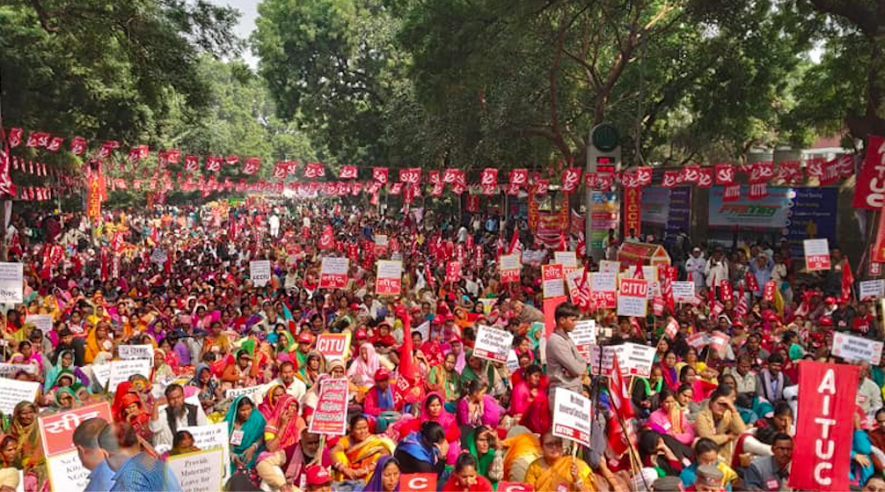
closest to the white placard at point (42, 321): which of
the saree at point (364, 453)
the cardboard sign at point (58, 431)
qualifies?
the cardboard sign at point (58, 431)

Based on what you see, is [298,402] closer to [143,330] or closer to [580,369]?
[580,369]

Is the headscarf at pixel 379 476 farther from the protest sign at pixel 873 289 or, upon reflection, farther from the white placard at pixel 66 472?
the protest sign at pixel 873 289

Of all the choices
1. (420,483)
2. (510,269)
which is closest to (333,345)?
(420,483)

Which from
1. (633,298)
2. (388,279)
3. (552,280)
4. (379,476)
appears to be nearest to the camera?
(379,476)

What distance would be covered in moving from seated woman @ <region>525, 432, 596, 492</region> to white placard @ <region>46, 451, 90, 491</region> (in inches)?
127

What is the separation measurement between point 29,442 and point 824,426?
20.8ft

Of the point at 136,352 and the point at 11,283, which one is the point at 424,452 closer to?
the point at 136,352

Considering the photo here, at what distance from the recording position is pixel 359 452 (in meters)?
6.84

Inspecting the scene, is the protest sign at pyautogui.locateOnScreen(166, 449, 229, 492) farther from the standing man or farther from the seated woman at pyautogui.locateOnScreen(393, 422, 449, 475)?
the standing man

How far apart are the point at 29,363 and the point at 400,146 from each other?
29079 mm

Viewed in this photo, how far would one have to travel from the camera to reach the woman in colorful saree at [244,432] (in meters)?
7.07

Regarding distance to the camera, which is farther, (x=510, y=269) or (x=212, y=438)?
(x=510, y=269)

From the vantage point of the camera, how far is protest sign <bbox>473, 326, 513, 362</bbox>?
9.25m

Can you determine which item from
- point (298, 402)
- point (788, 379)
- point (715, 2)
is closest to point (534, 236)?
point (715, 2)
